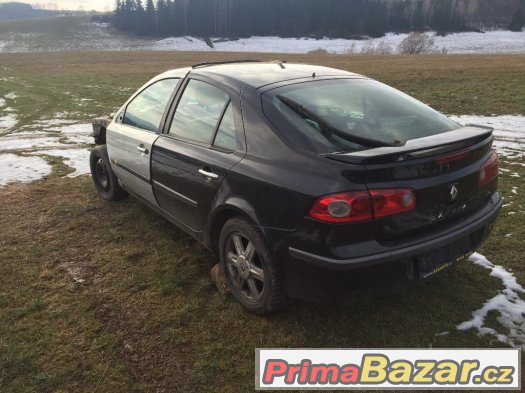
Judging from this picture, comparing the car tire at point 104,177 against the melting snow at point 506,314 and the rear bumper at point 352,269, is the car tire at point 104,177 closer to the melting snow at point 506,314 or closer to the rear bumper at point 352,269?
the rear bumper at point 352,269

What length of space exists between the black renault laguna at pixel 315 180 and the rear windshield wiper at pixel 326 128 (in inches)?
0.5

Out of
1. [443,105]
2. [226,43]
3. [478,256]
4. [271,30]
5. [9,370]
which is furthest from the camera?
[271,30]

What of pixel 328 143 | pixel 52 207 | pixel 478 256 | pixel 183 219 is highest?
pixel 328 143

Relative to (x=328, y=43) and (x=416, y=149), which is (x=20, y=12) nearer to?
(x=328, y=43)

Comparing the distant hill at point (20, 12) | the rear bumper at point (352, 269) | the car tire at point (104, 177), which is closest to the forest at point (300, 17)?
the car tire at point (104, 177)

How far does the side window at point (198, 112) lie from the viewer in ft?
10.6

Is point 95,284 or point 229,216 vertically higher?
point 229,216

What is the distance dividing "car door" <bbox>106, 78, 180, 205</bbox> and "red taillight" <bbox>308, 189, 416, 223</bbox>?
203 centimetres

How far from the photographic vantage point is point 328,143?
8.46 ft

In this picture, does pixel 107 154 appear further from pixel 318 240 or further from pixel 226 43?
pixel 226 43

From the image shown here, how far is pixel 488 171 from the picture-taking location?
2.89 m

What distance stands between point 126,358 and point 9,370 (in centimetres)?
69

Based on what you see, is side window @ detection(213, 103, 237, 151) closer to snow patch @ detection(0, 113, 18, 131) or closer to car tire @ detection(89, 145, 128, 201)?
car tire @ detection(89, 145, 128, 201)

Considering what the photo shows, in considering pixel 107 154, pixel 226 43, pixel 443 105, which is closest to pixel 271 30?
pixel 226 43
